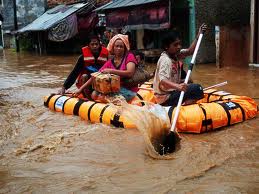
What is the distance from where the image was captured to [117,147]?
5262 mm

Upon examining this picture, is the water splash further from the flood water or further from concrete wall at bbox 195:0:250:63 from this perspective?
concrete wall at bbox 195:0:250:63

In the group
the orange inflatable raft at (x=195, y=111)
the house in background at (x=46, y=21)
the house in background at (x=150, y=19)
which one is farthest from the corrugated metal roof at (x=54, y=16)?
the orange inflatable raft at (x=195, y=111)

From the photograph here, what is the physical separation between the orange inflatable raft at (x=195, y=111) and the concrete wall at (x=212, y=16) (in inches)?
292

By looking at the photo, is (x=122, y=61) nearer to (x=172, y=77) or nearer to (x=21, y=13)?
(x=172, y=77)

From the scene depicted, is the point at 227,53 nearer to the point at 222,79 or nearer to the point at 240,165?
the point at 222,79

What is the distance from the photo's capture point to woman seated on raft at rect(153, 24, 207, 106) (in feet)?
18.2

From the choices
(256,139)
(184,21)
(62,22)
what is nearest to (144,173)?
(256,139)

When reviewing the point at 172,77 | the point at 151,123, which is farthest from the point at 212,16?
the point at 151,123

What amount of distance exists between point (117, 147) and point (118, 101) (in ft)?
4.07

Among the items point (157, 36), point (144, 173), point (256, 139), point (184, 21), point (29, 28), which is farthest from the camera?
point (29, 28)

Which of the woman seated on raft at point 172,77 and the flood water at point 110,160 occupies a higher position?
the woman seated on raft at point 172,77

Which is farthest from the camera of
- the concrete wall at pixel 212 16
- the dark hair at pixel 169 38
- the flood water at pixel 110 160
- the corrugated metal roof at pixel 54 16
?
the corrugated metal roof at pixel 54 16

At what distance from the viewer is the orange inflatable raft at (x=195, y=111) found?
554cm

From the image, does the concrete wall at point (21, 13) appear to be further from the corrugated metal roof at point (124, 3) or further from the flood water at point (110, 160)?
the flood water at point (110, 160)
